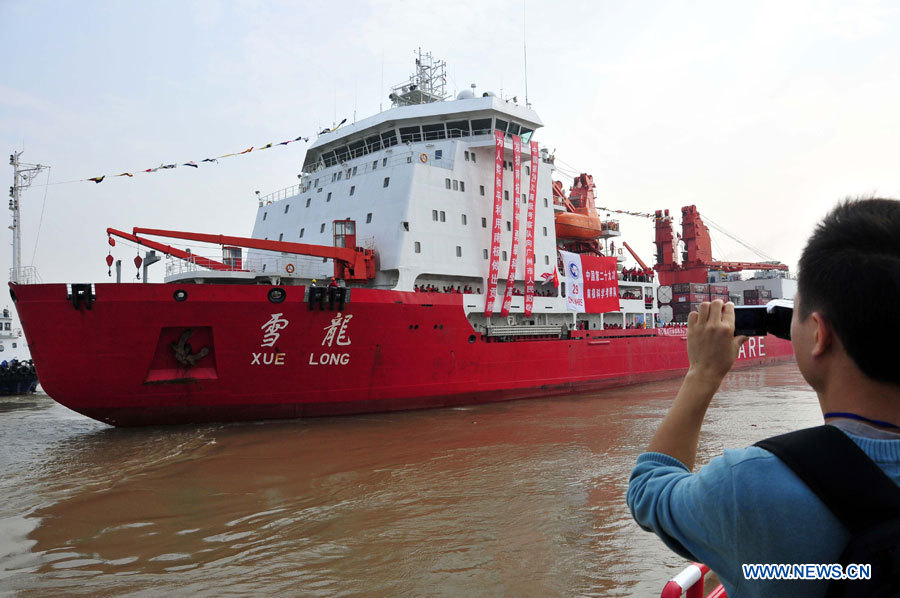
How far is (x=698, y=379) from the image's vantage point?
3.56 ft

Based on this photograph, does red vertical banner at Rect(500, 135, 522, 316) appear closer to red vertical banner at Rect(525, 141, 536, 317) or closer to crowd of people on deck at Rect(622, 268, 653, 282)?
red vertical banner at Rect(525, 141, 536, 317)

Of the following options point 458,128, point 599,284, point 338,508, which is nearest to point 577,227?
point 599,284

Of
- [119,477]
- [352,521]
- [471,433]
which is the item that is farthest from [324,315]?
[352,521]

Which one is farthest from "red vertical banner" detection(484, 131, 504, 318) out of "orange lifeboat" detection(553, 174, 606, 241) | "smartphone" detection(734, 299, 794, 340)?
"smartphone" detection(734, 299, 794, 340)

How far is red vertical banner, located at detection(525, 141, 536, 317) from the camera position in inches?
593

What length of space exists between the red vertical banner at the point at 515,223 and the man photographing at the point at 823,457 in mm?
13269

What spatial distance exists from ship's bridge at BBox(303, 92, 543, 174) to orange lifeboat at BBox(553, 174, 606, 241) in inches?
157

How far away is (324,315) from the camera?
10.2 metres

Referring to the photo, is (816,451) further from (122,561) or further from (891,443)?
(122,561)

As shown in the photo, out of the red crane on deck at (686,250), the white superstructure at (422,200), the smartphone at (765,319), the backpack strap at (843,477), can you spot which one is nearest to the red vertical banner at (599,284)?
the white superstructure at (422,200)

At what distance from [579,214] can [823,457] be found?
63.9 feet

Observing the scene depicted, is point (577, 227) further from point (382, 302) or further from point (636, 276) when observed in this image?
point (382, 302)

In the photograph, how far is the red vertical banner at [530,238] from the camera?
15.1 meters

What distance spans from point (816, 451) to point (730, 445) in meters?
8.81
